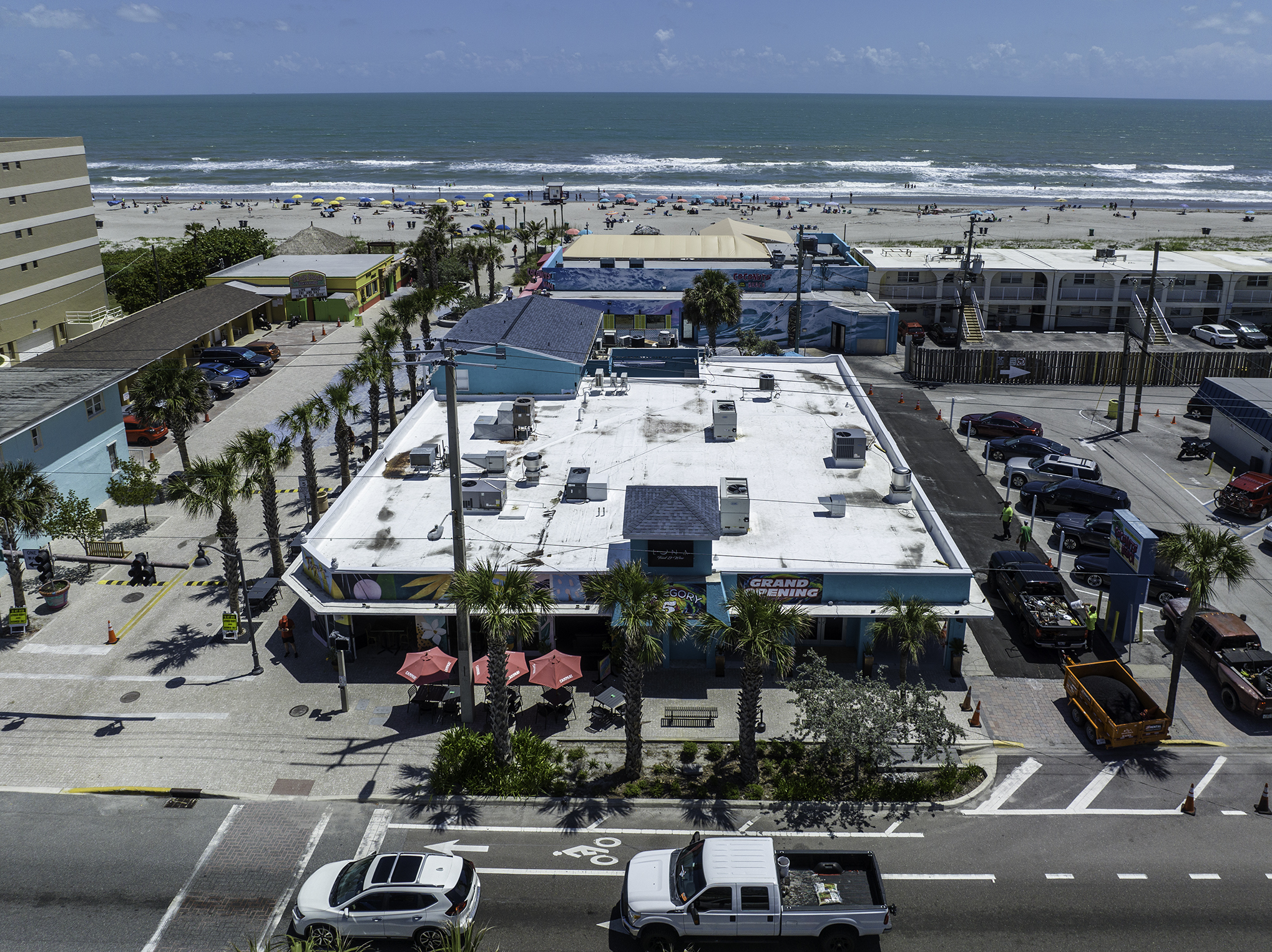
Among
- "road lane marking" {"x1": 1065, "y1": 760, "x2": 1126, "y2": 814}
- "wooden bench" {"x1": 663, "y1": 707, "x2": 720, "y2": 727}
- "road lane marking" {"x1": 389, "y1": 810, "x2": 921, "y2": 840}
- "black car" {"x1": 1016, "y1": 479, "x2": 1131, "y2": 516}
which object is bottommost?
"road lane marking" {"x1": 389, "y1": 810, "x2": 921, "y2": 840}

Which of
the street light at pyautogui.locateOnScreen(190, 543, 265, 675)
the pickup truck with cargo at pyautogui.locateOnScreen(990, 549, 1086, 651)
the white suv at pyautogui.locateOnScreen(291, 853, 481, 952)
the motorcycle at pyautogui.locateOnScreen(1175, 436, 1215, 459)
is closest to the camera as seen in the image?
the white suv at pyautogui.locateOnScreen(291, 853, 481, 952)

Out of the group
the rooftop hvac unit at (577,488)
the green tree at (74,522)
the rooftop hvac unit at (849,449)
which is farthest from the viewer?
the rooftop hvac unit at (849,449)

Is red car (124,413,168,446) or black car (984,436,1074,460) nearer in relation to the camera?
black car (984,436,1074,460)

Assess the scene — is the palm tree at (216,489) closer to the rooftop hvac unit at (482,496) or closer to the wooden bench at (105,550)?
the rooftop hvac unit at (482,496)

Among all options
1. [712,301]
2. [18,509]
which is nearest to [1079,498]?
[712,301]

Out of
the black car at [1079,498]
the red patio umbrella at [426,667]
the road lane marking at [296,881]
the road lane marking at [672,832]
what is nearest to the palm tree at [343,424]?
the red patio umbrella at [426,667]

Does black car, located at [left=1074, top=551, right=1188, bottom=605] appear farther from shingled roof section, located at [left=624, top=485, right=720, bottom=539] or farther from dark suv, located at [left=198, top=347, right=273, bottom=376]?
dark suv, located at [left=198, top=347, right=273, bottom=376]

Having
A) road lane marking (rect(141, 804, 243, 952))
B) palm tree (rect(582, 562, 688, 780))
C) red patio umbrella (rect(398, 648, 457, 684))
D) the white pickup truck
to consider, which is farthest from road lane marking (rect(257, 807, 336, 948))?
palm tree (rect(582, 562, 688, 780))
